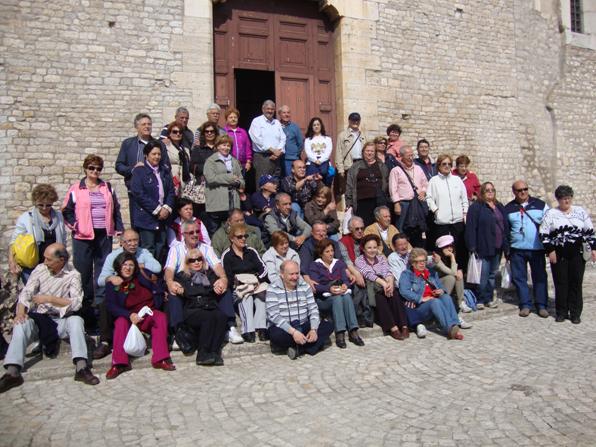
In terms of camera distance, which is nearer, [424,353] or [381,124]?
[424,353]

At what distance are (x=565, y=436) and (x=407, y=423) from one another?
1.07 meters

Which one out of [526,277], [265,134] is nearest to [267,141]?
[265,134]

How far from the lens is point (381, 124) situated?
10.8 m

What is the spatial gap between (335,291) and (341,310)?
0.78 feet

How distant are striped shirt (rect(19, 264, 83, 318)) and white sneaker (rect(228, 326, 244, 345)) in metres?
1.61

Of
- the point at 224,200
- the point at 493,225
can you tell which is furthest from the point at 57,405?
the point at 493,225

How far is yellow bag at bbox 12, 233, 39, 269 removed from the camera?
Result: 18.0ft

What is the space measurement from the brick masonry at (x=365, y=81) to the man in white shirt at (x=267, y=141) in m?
1.64

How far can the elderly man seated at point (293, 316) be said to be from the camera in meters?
5.45

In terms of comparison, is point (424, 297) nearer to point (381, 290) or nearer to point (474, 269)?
point (381, 290)

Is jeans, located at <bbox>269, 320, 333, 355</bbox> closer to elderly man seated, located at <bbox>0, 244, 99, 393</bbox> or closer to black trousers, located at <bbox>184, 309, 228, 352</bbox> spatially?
black trousers, located at <bbox>184, 309, 228, 352</bbox>

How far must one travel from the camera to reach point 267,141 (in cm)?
810

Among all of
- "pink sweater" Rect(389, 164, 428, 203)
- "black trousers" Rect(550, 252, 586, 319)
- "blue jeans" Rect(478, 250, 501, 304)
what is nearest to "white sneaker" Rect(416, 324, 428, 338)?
"blue jeans" Rect(478, 250, 501, 304)

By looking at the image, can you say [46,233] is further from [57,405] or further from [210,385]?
[210,385]
